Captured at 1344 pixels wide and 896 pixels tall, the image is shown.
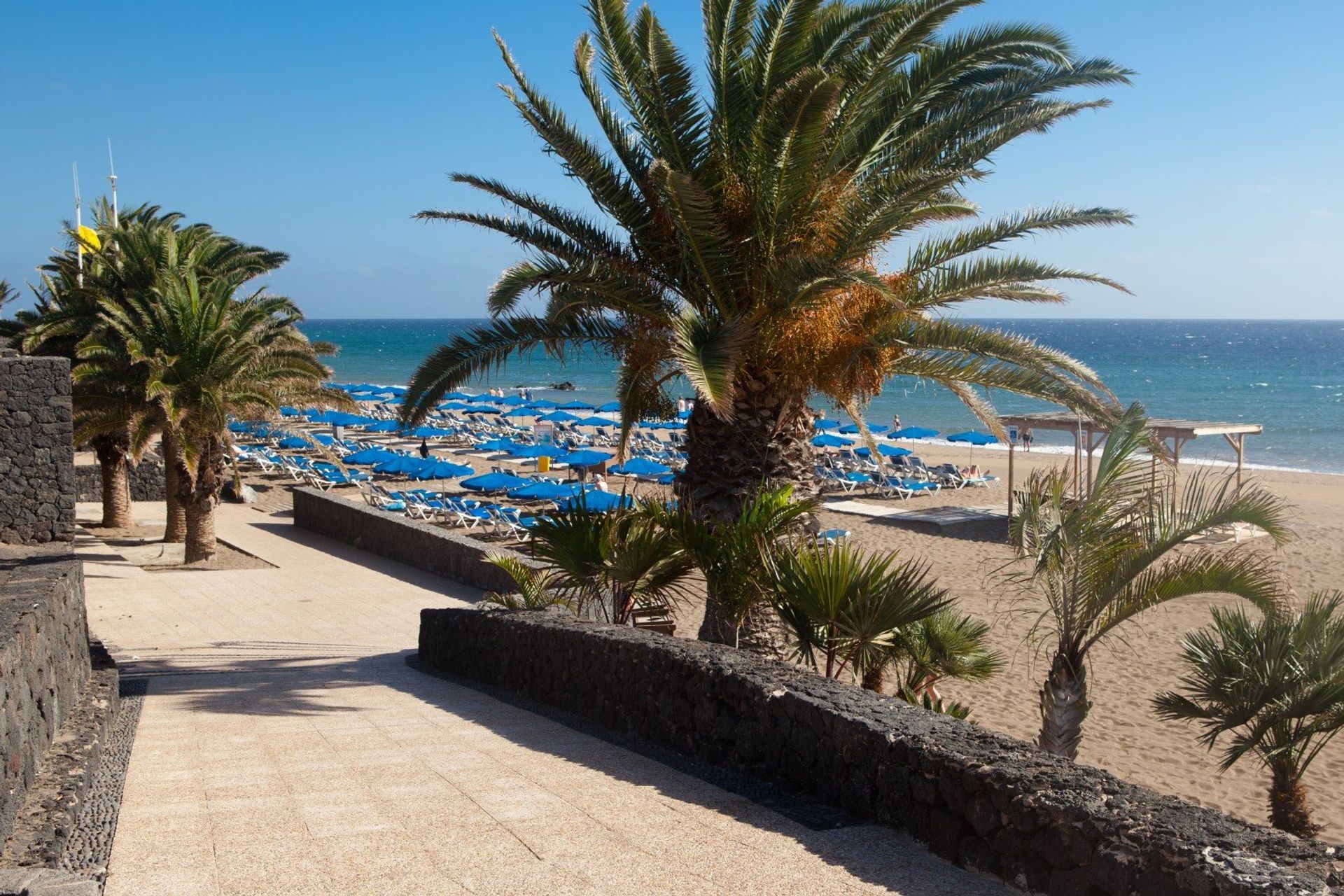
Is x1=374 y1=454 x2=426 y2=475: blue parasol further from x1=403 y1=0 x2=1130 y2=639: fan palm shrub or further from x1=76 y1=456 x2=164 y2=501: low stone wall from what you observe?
x1=403 y1=0 x2=1130 y2=639: fan palm shrub

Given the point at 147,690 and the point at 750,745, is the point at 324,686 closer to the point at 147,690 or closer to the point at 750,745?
the point at 147,690

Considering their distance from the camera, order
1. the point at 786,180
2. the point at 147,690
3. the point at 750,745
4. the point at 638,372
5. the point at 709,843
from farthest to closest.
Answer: the point at 638,372 → the point at 147,690 → the point at 786,180 → the point at 750,745 → the point at 709,843

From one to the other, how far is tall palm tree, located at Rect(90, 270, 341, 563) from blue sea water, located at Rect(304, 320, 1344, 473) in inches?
158

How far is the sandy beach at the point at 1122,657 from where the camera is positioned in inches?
342

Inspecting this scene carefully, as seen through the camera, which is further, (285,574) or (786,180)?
(285,574)

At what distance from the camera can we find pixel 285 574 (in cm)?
1470

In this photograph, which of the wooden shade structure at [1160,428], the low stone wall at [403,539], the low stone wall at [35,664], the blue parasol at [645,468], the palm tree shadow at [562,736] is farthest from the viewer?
the blue parasol at [645,468]

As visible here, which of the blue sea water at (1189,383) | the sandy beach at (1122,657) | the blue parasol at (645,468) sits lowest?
the sandy beach at (1122,657)

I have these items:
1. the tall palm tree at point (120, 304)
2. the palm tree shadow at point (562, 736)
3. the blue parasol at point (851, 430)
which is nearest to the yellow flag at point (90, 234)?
the tall palm tree at point (120, 304)

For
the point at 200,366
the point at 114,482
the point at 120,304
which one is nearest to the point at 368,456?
the point at 114,482

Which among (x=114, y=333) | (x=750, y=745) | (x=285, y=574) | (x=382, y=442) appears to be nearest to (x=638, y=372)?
(x=750, y=745)

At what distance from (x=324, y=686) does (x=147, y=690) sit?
120cm

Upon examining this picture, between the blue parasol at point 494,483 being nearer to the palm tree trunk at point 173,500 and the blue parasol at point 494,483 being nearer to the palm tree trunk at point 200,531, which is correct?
the palm tree trunk at point 173,500

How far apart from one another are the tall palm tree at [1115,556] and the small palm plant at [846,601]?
0.60 m
